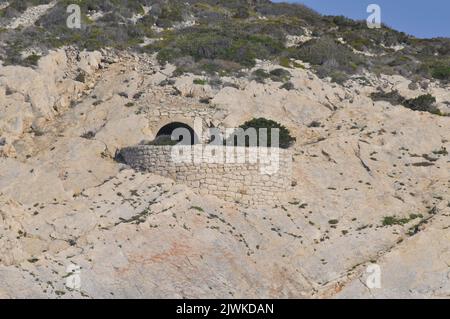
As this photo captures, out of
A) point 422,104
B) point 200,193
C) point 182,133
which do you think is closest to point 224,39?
point 182,133

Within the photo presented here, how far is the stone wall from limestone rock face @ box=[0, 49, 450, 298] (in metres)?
0.46

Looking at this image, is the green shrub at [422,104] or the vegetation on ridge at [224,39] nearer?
the green shrub at [422,104]

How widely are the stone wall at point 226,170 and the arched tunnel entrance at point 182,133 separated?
2.85 meters

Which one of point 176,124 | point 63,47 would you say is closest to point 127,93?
point 176,124

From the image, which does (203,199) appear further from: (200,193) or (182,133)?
(182,133)

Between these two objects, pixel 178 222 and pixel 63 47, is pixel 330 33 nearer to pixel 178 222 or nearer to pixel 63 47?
pixel 63 47

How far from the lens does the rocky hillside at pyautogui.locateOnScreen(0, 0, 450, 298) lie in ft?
86.7

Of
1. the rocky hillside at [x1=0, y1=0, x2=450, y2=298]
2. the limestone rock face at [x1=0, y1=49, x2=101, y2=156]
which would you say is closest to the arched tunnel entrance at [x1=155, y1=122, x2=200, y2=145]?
the rocky hillside at [x1=0, y1=0, x2=450, y2=298]

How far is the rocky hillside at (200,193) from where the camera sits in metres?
26.4

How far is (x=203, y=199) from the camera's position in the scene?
2930 cm

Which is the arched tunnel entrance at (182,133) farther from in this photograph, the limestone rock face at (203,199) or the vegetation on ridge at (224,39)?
the vegetation on ridge at (224,39)

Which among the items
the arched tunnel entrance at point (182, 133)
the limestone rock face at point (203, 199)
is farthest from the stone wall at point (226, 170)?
the arched tunnel entrance at point (182, 133)

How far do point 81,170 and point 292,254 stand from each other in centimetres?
963
